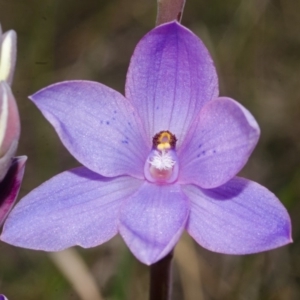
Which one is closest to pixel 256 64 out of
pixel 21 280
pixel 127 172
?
pixel 21 280

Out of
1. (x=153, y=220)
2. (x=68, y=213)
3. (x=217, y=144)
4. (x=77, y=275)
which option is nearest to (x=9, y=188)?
(x=68, y=213)

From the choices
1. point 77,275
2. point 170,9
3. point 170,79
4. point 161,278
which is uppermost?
point 170,9

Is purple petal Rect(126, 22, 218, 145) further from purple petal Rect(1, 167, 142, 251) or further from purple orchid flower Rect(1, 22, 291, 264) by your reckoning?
purple petal Rect(1, 167, 142, 251)

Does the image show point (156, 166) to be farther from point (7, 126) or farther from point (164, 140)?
point (7, 126)

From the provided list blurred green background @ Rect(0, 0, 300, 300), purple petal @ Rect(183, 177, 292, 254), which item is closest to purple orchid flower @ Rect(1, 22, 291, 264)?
purple petal @ Rect(183, 177, 292, 254)

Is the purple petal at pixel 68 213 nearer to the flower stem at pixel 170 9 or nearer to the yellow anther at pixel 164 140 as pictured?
the yellow anther at pixel 164 140
